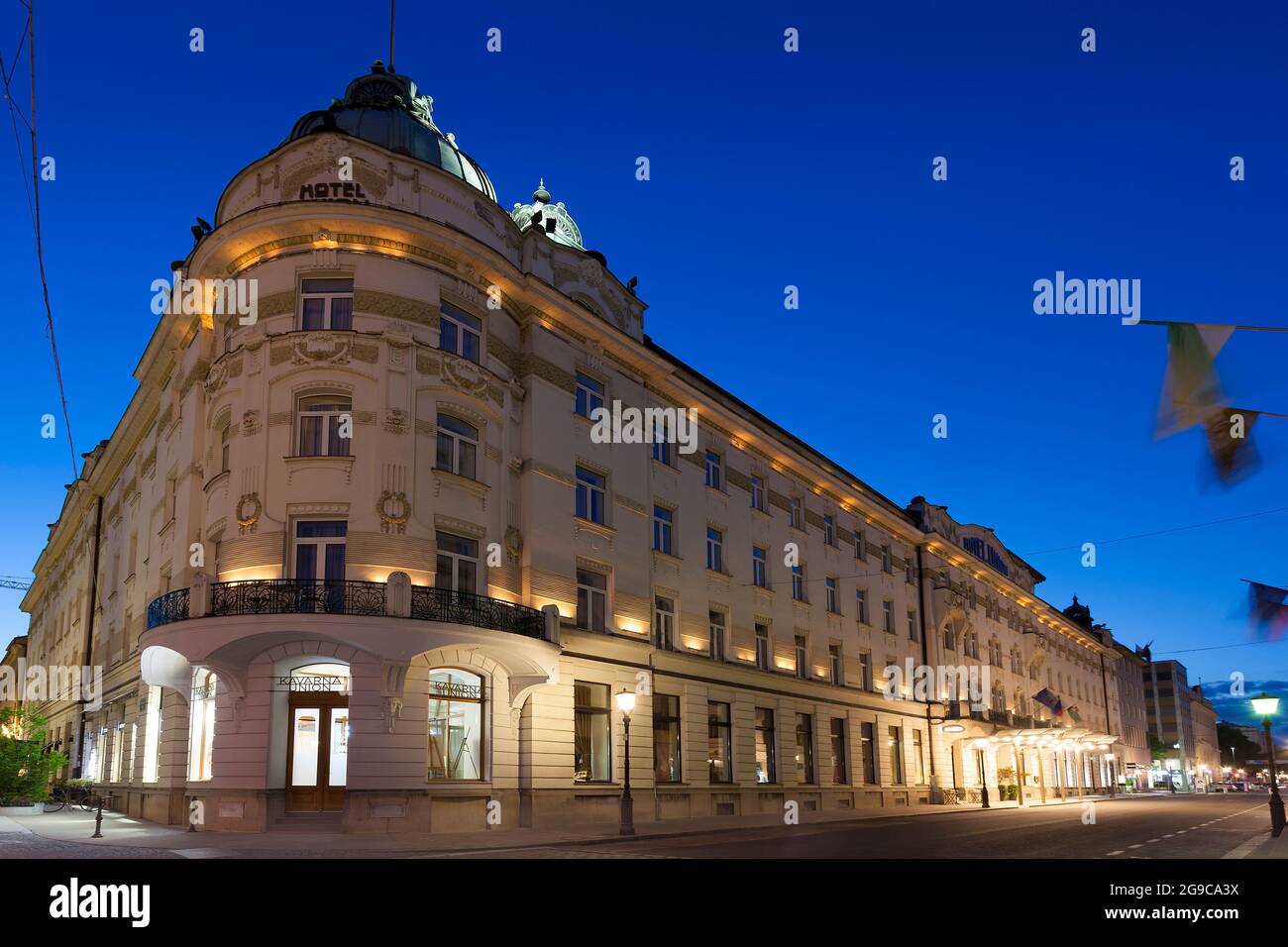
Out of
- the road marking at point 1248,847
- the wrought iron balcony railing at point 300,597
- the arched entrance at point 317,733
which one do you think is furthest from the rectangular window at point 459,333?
the road marking at point 1248,847

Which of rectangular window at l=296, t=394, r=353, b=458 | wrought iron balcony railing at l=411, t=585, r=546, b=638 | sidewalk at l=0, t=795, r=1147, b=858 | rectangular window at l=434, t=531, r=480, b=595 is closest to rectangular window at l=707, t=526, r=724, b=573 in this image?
sidewalk at l=0, t=795, r=1147, b=858

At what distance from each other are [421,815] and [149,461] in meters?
21.5

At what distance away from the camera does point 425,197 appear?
93.5 ft

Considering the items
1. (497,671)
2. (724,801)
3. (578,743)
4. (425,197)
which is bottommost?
(724,801)

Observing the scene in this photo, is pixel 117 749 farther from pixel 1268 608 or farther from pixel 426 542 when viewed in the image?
pixel 1268 608

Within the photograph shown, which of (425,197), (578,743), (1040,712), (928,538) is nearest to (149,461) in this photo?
(425,197)

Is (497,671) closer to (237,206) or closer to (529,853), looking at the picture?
(529,853)

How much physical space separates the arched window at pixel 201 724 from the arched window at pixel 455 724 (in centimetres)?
591

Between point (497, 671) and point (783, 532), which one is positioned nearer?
point (497, 671)

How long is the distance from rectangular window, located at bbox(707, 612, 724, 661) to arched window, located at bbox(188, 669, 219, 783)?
16974 mm

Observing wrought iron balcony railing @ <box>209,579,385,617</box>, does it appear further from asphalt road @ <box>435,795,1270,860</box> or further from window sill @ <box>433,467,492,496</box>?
asphalt road @ <box>435,795,1270,860</box>

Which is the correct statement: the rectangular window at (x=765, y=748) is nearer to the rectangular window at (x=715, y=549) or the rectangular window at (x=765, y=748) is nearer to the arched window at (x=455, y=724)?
the rectangular window at (x=715, y=549)

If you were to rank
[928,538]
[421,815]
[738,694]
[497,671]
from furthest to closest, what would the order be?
[928,538] < [738,694] < [497,671] < [421,815]

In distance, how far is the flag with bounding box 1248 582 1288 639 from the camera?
17.7m
